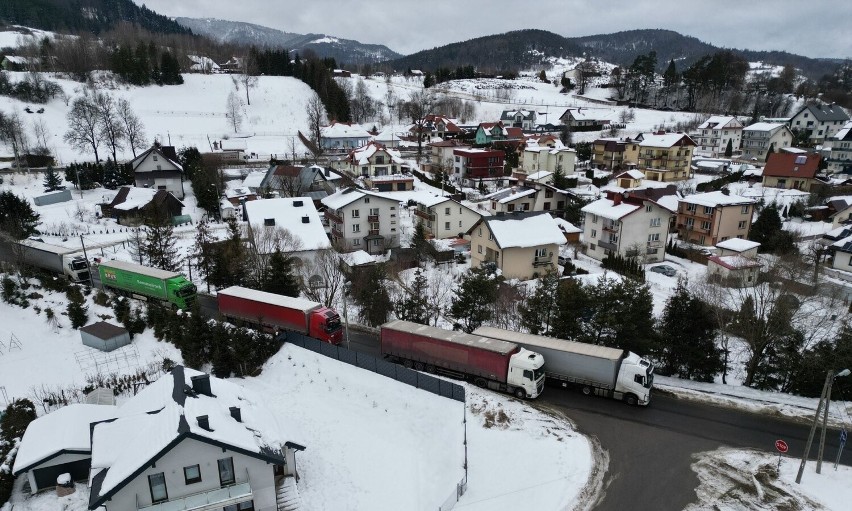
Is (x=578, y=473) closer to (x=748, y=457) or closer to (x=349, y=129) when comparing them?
(x=748, y=457)

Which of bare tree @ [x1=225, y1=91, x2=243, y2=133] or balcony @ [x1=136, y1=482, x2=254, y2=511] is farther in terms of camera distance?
bare tree @ [x1=225, y1=91, x2=243, y2=133]

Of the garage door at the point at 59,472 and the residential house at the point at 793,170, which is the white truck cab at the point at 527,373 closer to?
the garage door at the point at 59,472

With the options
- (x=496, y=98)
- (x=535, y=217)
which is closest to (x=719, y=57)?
(x=496, y=98)

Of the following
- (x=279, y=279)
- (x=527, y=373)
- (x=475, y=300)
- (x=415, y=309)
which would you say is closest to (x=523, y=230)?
(x=475, y=300)

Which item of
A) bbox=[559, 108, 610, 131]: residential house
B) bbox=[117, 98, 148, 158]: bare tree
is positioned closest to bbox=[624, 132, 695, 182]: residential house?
bbox=[559, 108, 610, 131]: residential house

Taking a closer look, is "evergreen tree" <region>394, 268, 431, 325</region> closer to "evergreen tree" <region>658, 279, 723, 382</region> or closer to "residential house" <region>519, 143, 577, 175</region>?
"evergreen tree" <region>658, 279, 723, 382</region>

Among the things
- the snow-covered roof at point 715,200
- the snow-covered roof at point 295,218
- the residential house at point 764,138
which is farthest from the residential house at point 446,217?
the residential house at point 764,138
